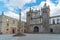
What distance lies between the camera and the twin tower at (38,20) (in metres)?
68.1

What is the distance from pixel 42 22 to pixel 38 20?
8.16 ft

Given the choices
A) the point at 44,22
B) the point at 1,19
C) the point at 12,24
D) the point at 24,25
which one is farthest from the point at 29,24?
the point at 1,19

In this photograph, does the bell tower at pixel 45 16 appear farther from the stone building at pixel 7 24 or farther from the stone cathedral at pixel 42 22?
the stone building at pixel 7 24

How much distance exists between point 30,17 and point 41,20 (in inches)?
282

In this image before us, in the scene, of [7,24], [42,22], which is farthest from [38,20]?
[7,24]

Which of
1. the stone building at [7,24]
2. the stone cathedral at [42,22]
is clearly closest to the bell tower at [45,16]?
the stone cathedral at [42,22]

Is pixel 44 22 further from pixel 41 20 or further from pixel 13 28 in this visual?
pixel 13 28

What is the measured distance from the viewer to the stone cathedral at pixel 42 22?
66.4 m

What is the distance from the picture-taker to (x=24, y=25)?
226ft

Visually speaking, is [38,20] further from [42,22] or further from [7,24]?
[7,24]

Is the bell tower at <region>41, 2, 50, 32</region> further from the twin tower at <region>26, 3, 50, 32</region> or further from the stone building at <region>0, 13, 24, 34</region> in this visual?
the stone building at <region>0, 13, 24, 34</region>

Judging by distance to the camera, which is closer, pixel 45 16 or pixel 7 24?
pixel 7 24

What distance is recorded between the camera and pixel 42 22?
68.1m

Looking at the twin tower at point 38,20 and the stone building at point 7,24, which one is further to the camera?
the twin tower at point 38,20
